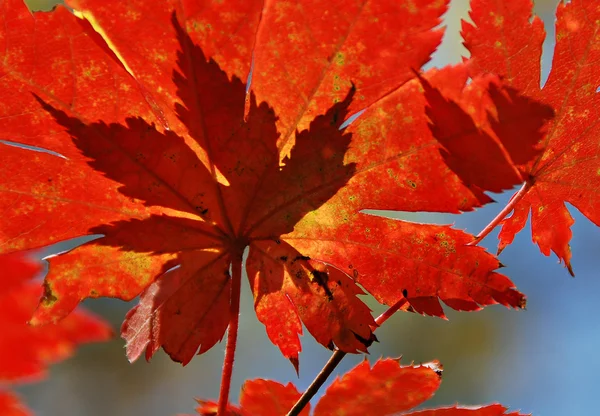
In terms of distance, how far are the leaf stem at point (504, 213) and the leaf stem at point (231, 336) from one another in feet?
0.83

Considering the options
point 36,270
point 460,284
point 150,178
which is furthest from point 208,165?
point 36,270

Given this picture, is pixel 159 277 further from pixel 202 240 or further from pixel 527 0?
pixel 527 0

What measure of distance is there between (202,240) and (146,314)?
103 millimetres

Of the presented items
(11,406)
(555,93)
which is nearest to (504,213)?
(555,93)

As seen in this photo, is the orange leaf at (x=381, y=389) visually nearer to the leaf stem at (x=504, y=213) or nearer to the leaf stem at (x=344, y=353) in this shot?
the leaf stem at (x=344, y=353)

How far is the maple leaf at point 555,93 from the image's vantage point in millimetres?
625

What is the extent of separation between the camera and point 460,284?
63cm

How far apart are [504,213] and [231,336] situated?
1.09 ft

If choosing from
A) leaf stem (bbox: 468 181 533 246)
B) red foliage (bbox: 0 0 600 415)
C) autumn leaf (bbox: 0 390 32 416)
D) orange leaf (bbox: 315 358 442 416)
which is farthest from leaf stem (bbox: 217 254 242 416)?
autumn leaf (bbox: 0 390 32 416)

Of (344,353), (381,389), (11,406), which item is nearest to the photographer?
(344,353)

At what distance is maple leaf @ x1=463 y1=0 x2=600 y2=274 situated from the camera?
0.62 metres

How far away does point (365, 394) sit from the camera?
77cm

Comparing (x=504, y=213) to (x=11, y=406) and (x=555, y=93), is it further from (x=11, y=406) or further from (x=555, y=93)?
(x=11, y=406)

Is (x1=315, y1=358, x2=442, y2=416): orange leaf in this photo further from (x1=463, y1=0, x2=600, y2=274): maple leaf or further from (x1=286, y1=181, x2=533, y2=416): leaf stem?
(x1=463, y1=0, x2=600, y2=274): maple leaf
